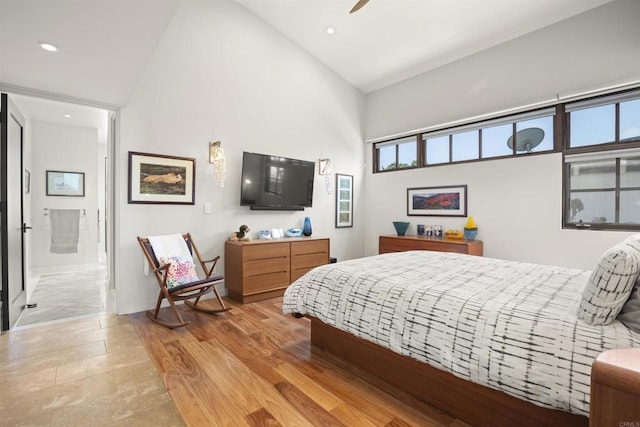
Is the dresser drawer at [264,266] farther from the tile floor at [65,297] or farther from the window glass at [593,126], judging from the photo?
the window glass at [593,126]

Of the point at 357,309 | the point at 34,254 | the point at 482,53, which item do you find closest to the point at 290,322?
the point at 357,309

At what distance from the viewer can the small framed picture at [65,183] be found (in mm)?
5047

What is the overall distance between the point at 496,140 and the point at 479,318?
3476mm

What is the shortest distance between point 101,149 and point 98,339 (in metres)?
4.74

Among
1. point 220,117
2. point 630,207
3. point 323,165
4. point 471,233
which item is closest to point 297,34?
point 220,117

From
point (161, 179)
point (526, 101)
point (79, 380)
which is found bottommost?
point (79, 380)

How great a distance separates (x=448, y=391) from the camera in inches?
62.4

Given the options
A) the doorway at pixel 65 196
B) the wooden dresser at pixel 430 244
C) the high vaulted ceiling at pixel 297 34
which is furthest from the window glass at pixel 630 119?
the doorway at pixel 65 196

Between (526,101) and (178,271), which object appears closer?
(178,271)

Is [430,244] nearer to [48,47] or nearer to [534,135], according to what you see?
[534,135]

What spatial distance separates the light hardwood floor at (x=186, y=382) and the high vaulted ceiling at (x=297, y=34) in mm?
2164

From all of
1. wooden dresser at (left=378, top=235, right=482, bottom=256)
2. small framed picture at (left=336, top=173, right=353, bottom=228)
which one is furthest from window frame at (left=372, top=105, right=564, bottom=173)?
wooden dresser at (left=378, top=235, right=482, bottom=256)

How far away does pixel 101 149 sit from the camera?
5.86 meters

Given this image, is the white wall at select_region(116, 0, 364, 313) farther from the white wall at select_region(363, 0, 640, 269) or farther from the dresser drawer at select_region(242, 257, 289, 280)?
the white wall at select_region(363, 0, 640, 269)
